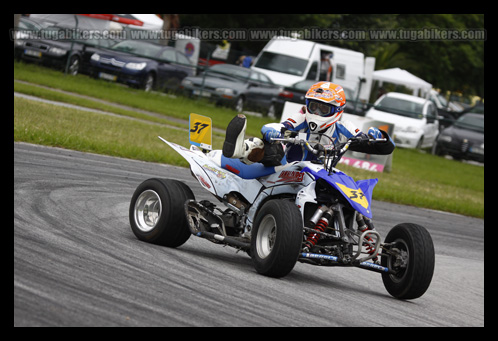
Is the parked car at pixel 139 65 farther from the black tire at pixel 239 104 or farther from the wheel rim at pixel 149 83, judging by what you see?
the black tire at pixel 239 104

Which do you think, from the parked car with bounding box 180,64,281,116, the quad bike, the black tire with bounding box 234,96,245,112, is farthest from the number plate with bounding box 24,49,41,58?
the quad bike

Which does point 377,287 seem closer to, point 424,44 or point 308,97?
point 308,97

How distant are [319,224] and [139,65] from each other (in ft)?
69.2

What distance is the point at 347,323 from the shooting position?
5.99 meters

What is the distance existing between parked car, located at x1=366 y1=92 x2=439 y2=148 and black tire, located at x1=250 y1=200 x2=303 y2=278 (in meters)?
21.4

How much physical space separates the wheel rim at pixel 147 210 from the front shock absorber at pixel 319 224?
167cm

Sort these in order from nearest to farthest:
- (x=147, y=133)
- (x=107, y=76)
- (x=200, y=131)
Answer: (x=200, y=131)
(x=147, y=133)
(x=107, y=76)

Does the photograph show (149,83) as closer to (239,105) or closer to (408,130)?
(239,105)

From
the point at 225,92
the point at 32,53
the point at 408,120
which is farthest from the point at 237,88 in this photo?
the point at 32,53

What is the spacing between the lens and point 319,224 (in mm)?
7441

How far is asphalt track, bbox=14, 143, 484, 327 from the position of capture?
5.22 m

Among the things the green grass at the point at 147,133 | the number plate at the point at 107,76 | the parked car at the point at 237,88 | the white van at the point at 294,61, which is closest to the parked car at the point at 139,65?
the number plate at the point at 107,76


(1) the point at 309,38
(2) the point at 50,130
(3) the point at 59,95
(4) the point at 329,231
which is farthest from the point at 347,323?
(1) the point at 309,38
